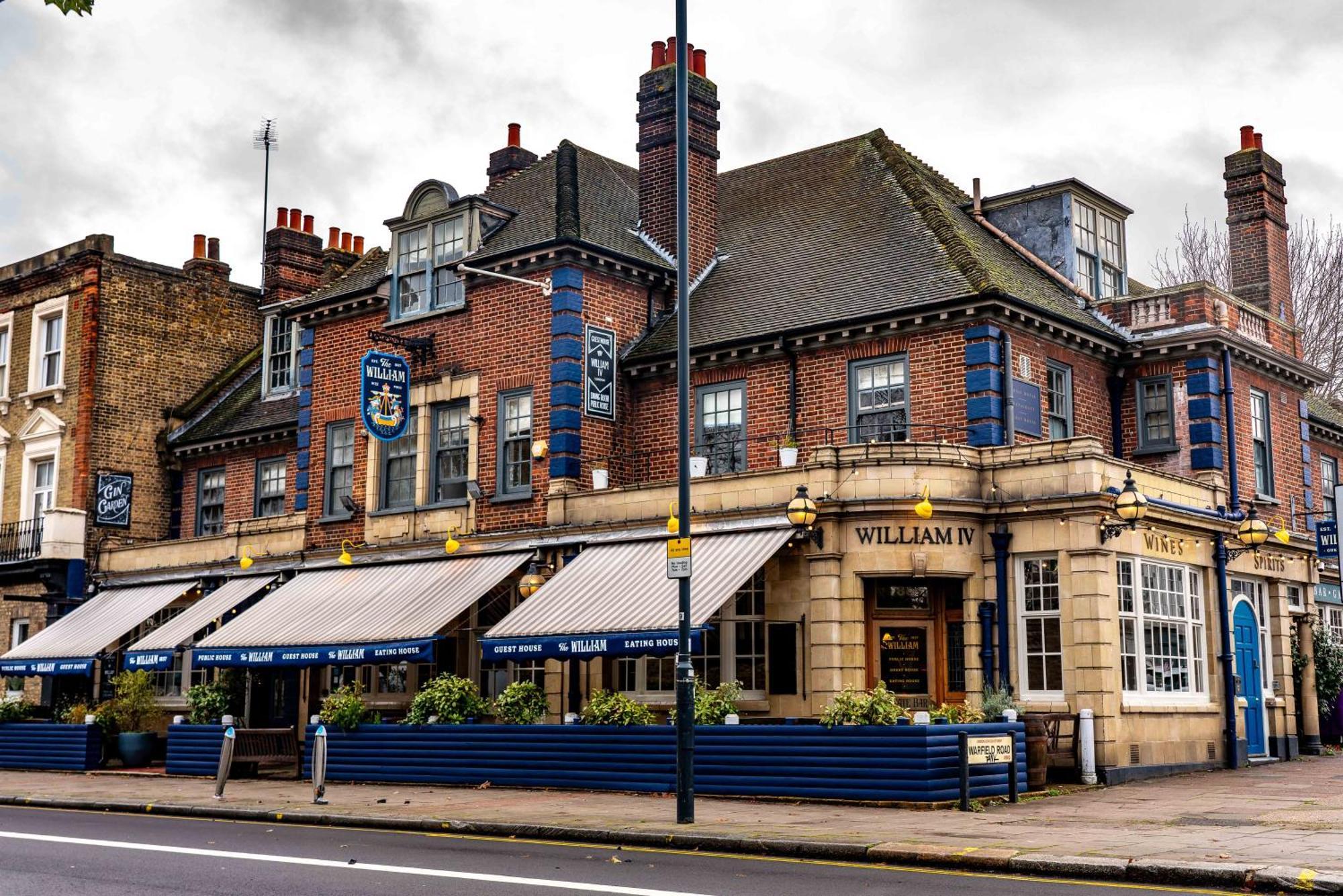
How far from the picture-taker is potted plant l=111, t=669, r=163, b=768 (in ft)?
89.5

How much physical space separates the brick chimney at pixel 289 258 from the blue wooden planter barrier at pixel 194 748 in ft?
44.4

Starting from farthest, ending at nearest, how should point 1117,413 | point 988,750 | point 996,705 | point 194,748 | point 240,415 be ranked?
point 240,415
point 194,748
point 1117,413
point 996,705
point 988,750

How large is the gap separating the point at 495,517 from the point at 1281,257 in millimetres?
16773

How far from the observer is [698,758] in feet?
60.6

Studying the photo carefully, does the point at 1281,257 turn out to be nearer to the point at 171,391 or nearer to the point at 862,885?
the point at 862,885

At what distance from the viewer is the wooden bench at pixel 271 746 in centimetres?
2295

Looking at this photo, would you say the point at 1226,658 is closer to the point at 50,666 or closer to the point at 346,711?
the point at 346,711

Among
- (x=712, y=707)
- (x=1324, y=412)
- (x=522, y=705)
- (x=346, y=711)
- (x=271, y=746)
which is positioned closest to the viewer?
(x=712, y=707)

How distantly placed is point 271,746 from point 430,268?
29.8ft

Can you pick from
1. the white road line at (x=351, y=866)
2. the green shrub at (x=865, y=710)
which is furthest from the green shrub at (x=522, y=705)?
the white road line at (x=351, y=866)

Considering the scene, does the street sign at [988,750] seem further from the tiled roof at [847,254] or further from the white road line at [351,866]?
the tiled roof at [847,254]

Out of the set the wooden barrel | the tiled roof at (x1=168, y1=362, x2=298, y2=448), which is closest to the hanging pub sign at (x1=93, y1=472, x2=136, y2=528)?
the tiled roof at (x1=168, y1=362, x2=298, y2=448)

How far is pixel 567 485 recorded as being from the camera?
23781 millimetres

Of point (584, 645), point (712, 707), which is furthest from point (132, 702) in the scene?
point (712, 707)
